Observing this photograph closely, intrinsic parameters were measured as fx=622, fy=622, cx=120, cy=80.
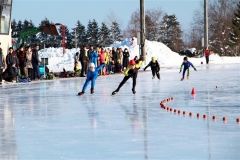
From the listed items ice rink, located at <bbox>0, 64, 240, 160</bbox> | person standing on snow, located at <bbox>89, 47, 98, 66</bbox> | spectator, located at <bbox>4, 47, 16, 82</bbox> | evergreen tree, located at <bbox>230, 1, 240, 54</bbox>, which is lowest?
ice rink, located at <bbox>0, 64, 240, 160</bbox>

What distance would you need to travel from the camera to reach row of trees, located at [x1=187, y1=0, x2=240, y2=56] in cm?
8034

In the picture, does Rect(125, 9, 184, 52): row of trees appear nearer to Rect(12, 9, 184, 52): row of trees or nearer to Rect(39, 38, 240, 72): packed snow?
Rect(12, 9, 184, 52): row of trees

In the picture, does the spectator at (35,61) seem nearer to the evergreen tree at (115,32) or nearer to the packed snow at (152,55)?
the packed snow at (152,55)

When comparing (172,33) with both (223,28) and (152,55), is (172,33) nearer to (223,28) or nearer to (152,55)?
(223,28)

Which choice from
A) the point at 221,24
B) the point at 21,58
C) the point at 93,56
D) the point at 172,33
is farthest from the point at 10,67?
the point at 172,33

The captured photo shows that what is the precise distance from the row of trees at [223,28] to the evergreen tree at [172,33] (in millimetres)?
3273

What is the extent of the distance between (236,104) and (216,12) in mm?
83479

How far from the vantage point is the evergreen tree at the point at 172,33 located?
94.9 m

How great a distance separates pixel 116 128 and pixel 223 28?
269ft

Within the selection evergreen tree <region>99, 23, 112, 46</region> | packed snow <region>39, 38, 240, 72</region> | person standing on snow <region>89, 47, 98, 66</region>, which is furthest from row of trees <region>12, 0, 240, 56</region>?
person standing on snow <region>89, 47, 98, 66</region>

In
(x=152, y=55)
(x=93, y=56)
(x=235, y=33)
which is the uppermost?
(x=235, y=33)

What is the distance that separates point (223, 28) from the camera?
3573 inches

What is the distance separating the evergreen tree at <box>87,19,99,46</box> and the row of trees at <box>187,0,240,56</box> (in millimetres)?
16284

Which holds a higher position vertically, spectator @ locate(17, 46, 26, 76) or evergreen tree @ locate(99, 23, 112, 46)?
evergreen tree @ locate(99, 23, 112, 46)
